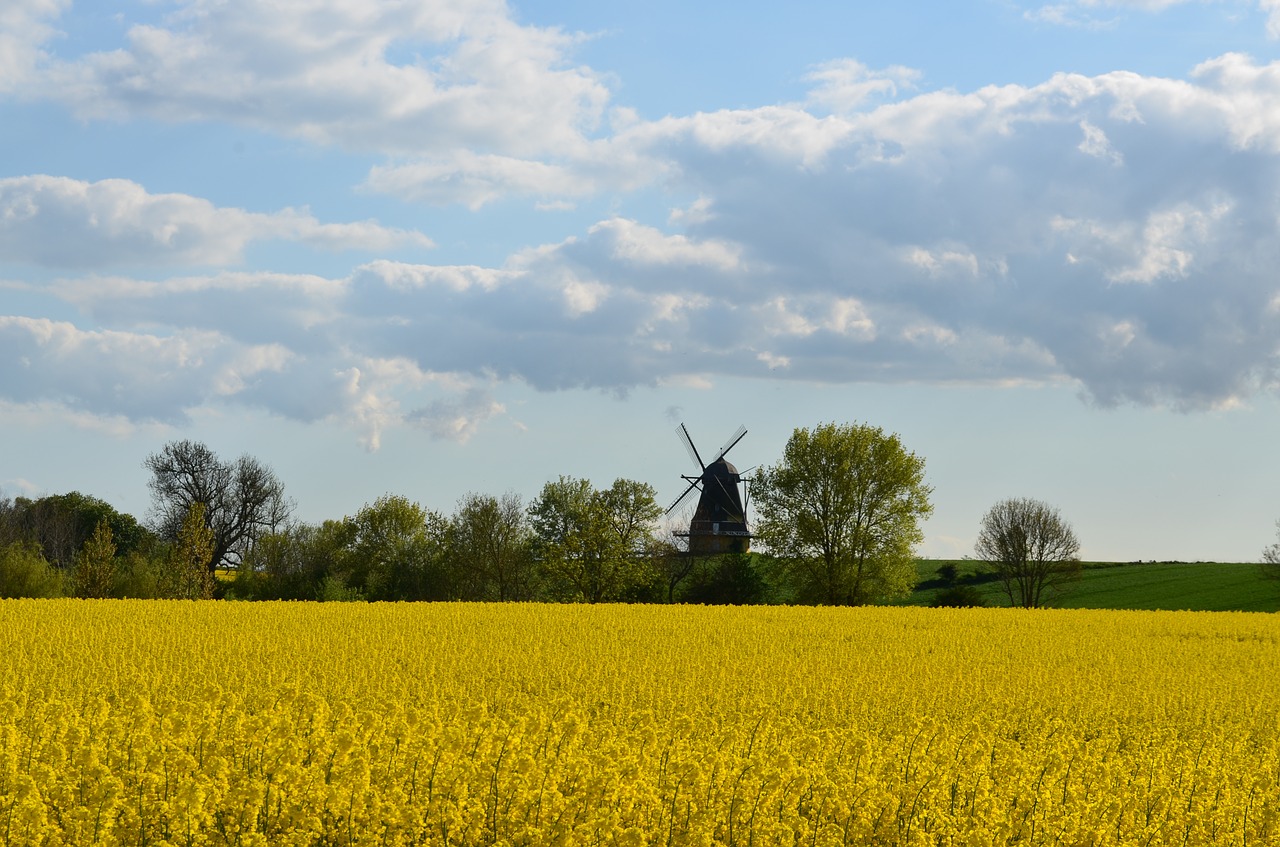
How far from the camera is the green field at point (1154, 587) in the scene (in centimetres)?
7606

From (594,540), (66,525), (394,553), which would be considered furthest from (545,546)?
(66,525)

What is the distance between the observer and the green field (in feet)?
250

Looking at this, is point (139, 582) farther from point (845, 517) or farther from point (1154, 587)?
point (1154, 587)

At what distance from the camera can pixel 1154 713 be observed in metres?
19.0

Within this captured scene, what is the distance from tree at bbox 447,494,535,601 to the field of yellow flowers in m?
39.6

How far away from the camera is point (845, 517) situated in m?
60.1

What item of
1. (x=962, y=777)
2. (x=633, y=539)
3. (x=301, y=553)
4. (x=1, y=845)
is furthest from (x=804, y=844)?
(x=301, y=553)

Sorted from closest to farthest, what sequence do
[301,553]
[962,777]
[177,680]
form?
[962,777]
[177,680]
[301,553]

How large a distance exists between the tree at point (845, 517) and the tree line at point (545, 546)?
0.08m

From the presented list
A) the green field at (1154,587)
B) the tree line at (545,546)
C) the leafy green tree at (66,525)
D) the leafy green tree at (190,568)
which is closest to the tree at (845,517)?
the tree line at (545,546)

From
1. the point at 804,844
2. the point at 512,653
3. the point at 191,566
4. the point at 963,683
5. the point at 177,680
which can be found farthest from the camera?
the point at 191,566

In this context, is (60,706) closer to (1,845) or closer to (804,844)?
(1,845)

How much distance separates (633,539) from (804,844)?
190ft

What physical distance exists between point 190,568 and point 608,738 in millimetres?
42045
